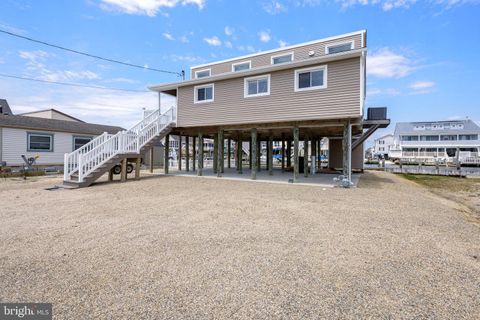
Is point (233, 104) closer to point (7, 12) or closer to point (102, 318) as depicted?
point (102, 318)

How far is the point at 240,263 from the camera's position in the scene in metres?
3.20

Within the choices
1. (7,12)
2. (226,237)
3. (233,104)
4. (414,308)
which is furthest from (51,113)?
(414,308)

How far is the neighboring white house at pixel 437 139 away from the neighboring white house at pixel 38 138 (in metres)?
55.9

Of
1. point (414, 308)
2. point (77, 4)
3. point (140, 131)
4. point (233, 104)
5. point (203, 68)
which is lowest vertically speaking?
point (414, 308)

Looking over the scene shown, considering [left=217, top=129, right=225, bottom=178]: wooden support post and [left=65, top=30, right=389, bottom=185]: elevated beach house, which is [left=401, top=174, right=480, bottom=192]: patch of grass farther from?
[left=217, top=129, right=225, bottom=178]: wooden support post

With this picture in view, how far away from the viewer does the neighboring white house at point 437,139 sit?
44716mm

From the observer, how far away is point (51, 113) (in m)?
26.1

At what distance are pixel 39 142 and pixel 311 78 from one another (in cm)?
1888

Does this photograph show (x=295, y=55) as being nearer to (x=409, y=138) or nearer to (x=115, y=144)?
(x=115, y=144)

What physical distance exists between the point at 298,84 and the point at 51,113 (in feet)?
92.5

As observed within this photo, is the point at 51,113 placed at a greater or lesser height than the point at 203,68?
lesser

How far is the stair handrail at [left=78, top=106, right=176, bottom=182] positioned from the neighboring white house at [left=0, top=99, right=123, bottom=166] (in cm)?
931

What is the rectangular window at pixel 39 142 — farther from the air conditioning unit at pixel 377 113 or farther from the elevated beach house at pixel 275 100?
the air conditioning unit at pixel 377 113

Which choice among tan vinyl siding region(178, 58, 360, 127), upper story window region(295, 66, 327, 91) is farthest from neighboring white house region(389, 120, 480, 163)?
upper story window region(295, 66, 327, 91)
